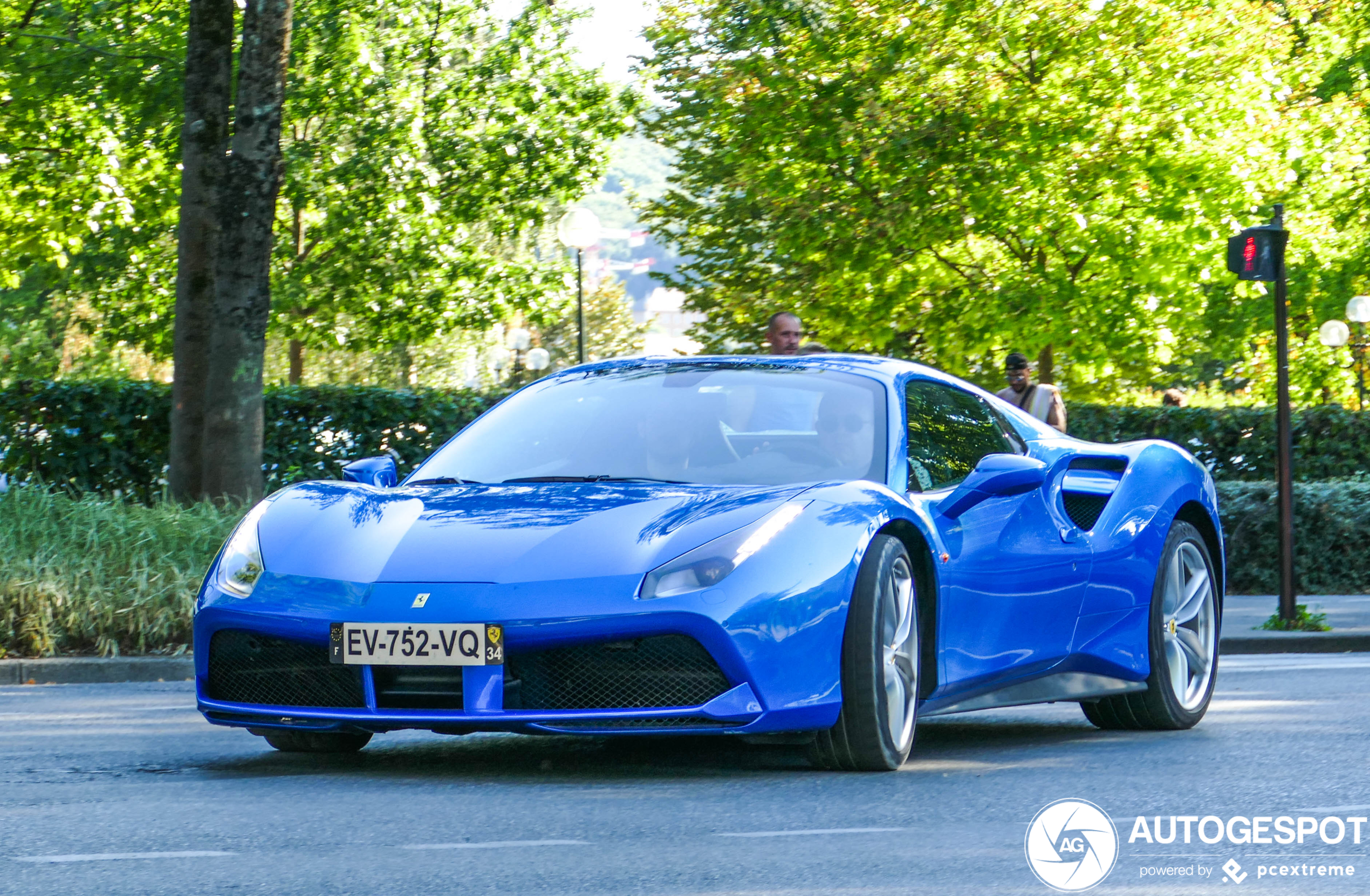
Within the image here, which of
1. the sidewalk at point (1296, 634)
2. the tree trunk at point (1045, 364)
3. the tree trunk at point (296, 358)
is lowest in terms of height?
the sidewalk at point (1296, 634)

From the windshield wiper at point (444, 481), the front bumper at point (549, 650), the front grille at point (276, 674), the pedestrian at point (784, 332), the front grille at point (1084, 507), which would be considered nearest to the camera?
the front bumper at point (549, 650)

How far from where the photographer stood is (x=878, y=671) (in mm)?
5871

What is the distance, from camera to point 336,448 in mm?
16906

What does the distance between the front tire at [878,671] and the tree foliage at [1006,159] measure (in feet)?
52.7

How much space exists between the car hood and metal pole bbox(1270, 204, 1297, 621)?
8211 mm

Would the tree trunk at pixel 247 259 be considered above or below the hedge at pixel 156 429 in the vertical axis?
above

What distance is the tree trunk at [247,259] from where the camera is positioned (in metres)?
13.1

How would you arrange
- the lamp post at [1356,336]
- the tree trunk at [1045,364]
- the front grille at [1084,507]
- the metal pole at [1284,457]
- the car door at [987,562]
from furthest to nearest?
the lamp post at [1356,336], the tree trunk at [1045,364], the metal pole at [1284,457], the front grille at [1084,507], the car door at [987,562]

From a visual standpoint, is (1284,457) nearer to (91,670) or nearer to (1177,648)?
(1177,648)

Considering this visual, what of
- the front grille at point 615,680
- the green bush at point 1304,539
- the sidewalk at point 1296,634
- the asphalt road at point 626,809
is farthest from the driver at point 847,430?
the green bush at point 1304,539

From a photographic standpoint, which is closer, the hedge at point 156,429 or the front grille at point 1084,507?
the front grille at point 1084,507

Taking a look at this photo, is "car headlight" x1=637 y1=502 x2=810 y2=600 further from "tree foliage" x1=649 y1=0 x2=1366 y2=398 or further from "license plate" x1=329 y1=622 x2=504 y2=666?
"tree foliage" x1=649 y1=0 x2=1366 y2=398

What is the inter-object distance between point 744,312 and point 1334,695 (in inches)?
813

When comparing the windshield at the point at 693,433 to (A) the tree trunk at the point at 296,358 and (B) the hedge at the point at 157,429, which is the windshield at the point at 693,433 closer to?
(B) the hedge at the point at 157,429
